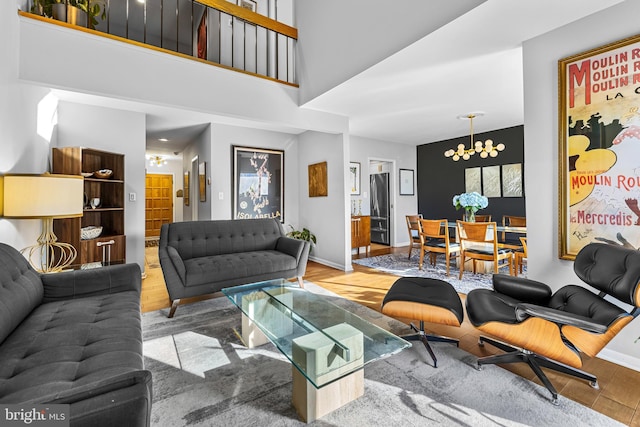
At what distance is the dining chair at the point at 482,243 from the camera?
3615 mm

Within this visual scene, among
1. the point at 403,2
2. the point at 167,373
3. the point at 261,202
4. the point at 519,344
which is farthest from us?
the point at 261,202

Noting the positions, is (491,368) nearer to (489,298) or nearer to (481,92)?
(489,298)

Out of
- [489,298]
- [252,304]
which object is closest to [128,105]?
→ [252,304]

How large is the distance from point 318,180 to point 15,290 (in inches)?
157

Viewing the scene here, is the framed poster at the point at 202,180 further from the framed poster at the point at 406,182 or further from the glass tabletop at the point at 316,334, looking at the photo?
the framed poster at the point at 406,182

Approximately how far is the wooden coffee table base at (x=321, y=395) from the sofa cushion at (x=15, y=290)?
1.39 meters

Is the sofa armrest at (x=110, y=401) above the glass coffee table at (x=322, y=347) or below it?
above

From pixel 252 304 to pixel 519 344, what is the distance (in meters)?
1.75

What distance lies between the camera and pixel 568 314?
1479mm

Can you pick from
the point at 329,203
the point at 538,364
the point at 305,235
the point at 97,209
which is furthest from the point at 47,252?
the point at 538,364

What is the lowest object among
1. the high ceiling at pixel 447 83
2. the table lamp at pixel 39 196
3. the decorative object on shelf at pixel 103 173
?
the table lamp at pixel 39 196

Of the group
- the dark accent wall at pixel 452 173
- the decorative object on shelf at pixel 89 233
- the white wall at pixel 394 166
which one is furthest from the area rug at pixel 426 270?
the decorative object on shelf at pixel 89 233

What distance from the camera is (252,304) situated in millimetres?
2199

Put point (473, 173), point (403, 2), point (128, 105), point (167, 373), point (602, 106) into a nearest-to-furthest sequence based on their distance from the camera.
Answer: point (167, 373)
point (602, 106)
point (403, 2)
point (128, 105)
point (473, 173)
